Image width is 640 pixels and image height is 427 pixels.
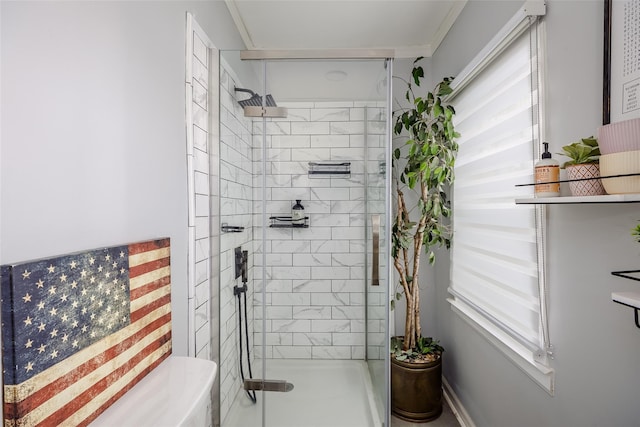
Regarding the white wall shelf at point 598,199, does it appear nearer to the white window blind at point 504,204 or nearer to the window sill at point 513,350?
the white window blind at point 504,204

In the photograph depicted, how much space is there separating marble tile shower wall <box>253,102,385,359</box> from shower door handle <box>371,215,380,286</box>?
0.06 metres

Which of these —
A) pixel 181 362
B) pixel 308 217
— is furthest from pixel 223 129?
pixel 181 362

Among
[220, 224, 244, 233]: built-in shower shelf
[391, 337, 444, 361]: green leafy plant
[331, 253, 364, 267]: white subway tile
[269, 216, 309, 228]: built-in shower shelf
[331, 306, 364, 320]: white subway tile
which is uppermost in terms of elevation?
[269, 216, 309, 228]: built-in shower shelf

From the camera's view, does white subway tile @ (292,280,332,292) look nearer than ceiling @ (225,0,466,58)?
Yes

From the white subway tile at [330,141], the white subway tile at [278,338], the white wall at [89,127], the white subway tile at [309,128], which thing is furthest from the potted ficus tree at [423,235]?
the white wall at [89,127]

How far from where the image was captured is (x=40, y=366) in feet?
2.31

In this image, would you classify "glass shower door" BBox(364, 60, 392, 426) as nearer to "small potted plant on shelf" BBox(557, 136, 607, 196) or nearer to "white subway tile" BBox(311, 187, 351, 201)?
"white subway tile" BBox(311, 187, 351, 201)

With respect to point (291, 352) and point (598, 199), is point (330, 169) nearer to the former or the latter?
point (291, 352)

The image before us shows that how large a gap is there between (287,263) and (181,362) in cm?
75

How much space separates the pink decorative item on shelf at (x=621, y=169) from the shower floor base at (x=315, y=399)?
1.53m

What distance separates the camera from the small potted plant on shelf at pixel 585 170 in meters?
0.95

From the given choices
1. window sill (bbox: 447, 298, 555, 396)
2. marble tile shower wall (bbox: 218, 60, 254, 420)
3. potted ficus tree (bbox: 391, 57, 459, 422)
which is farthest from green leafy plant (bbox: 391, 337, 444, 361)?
marble tile shower wall (bbox: 218, 60, 254, 420)

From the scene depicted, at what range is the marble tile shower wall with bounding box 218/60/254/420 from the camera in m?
1.79

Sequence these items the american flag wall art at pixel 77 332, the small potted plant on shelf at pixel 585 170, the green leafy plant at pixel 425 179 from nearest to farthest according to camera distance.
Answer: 1. the american flag wall art at pixel 77 332
2. the small potted plant on shelf at pixel 585 170
3. the green leafy plant at pixel 425 179
